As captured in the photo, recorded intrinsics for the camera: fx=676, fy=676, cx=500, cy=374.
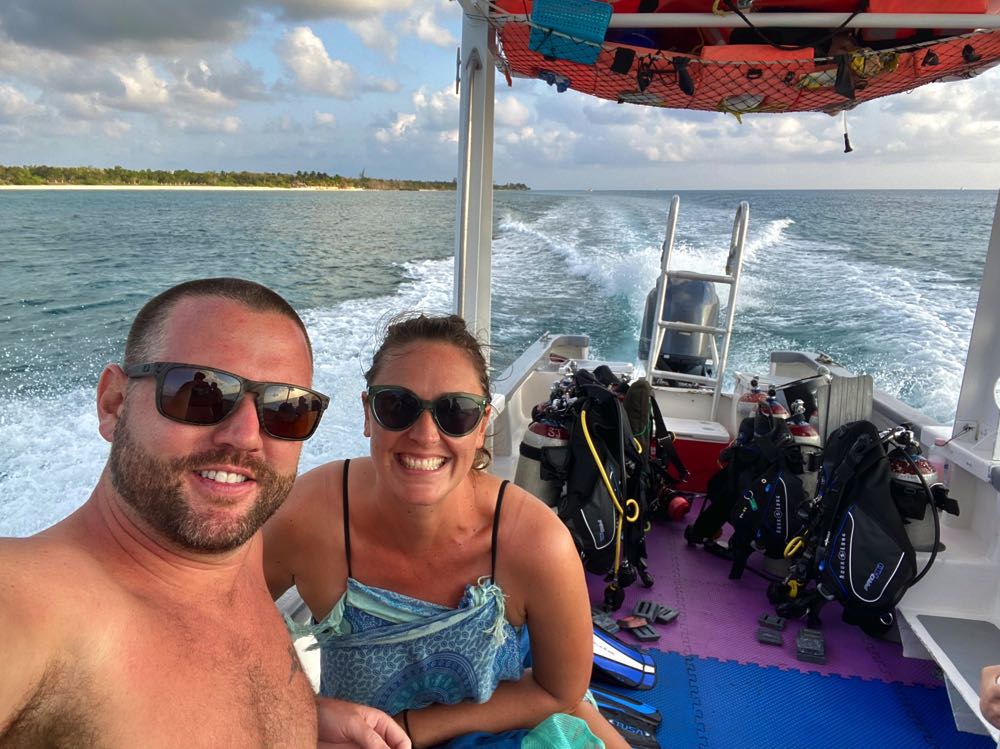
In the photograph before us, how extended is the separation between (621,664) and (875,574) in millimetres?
878

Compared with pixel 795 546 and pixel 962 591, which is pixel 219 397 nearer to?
pixel 795 546

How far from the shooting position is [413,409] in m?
1.17

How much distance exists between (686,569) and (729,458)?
508 mm

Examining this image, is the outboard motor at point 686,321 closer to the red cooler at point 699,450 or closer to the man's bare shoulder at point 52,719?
the red cooler at point 699,450

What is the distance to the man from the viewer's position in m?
0.62

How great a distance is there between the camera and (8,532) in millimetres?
5180

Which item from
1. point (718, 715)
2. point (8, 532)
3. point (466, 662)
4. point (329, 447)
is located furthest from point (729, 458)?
point (8, 532)

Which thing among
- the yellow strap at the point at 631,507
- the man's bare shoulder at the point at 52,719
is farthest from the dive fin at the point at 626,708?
the man's bare shoulder at the point at 52,719

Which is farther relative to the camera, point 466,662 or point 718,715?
point 718,715

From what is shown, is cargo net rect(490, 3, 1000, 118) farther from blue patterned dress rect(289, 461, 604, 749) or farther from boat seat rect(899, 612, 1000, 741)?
boat seat rect(899, 612, 1000, 741)

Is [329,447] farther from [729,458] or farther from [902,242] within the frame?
[902,242]

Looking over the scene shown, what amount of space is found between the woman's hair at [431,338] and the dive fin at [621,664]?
1102 millimetres

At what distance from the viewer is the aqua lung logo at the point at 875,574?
219cm

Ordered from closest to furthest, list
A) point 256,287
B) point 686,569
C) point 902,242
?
1. point 256,287
2. point 686,569
3. point 902,242
